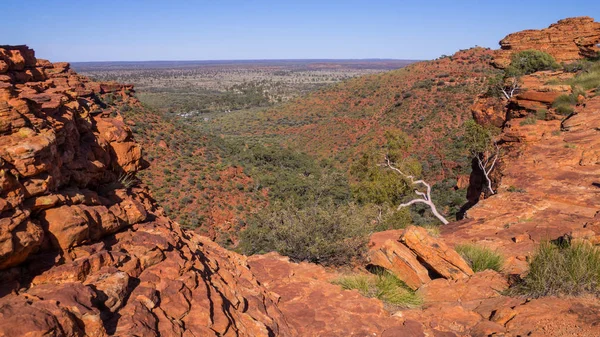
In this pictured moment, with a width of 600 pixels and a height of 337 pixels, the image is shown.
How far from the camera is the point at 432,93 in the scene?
43.6 meters

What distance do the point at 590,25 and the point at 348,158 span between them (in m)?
21.3

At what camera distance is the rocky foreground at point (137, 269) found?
351cm

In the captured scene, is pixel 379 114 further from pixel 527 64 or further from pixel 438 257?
pixel 438 257

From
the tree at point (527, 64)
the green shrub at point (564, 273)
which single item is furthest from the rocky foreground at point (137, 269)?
the tree at point (527, 64)

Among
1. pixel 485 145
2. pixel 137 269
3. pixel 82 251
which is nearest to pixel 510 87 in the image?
pixel 485 145

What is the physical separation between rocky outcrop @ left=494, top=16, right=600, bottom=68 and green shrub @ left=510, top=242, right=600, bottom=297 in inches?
959

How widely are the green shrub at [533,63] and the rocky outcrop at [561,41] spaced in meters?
2.16

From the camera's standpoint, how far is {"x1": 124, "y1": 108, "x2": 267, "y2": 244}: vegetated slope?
2261 centimetres

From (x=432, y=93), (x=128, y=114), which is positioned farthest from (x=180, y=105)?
(x=432, y=93)

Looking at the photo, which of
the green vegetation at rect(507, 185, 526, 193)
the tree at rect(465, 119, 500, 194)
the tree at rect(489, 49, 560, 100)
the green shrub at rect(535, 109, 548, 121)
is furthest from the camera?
the tree at rect(489, 49, 560, 100)

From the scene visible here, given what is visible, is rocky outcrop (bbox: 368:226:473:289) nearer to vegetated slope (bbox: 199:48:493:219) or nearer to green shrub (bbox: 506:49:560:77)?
vegetated slope (bbox: 199:48:493:219)

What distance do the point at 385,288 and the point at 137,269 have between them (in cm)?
425

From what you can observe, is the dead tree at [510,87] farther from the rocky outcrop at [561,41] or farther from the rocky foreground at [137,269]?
the rocky foreground at [137,269]

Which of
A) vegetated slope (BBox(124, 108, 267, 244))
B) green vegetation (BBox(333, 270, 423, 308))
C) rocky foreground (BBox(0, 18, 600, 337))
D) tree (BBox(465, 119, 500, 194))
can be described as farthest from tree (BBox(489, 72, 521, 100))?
green vegetation (BBox(333, 270, 423, 308))
